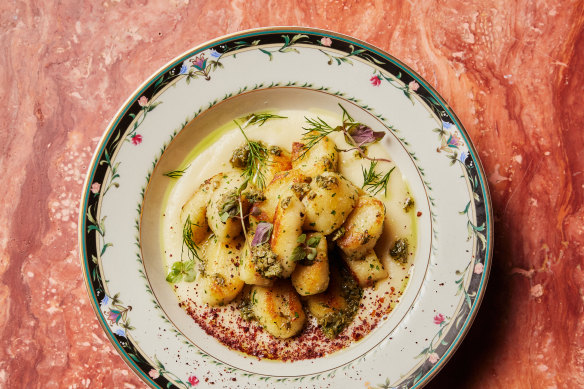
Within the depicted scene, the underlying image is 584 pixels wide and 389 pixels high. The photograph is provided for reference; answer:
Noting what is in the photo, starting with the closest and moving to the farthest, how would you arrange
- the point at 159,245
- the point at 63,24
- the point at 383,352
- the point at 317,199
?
1. the point at 317,199
2. the point at 383,352
3. the point at 159,245
4. the point at 63,24

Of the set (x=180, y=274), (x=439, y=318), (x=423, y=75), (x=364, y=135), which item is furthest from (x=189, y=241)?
(x=423, y=75)

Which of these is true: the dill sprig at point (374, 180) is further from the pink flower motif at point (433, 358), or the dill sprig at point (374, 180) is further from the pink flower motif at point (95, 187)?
the pink flower motif at point (95, 187)

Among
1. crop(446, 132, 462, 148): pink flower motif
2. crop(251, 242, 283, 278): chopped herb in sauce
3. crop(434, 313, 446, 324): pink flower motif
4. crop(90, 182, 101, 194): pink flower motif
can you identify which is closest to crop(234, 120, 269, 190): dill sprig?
crop(251, 242, 283, 278): chopped herb in sauce

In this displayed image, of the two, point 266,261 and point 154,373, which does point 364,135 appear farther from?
point 154,373

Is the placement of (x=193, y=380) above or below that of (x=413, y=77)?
below

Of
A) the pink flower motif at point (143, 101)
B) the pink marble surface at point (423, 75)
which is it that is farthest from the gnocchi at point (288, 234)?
the pink marble surface at point (423, 75)

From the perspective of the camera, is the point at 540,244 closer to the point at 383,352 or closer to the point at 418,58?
the point at 383,352

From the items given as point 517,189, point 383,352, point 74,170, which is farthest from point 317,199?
point 74,170
